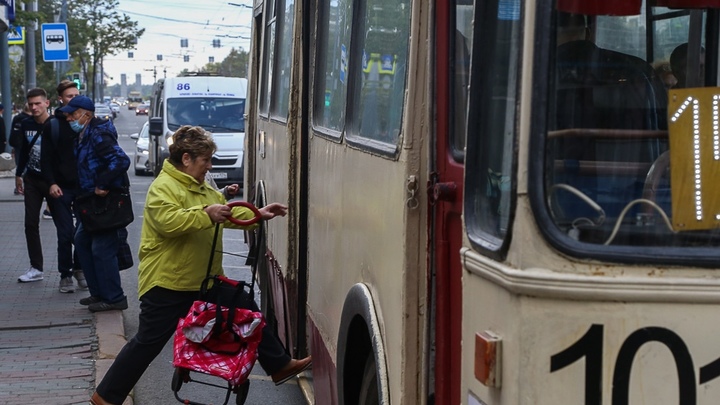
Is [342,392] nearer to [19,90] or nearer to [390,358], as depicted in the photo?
[390,358]

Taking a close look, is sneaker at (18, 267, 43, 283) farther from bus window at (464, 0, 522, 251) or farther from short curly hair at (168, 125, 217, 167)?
bus window at (464, 0, 522, 251)

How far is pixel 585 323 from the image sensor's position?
230cm

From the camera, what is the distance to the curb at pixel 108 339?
7.29m

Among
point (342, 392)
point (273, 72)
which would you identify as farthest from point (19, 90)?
point (342, 392)

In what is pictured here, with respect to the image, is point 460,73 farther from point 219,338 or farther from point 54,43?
point 54,43

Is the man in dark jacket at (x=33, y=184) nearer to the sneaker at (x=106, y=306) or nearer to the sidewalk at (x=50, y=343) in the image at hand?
the sidewalk at (x=50, y=343)

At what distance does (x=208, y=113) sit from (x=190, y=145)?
53.6ft

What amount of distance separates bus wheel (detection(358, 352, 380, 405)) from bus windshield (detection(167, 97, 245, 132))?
57.9 ft

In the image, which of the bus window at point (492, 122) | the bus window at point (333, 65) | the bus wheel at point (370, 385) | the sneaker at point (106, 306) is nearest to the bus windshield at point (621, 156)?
the bus window at point (492, 122)

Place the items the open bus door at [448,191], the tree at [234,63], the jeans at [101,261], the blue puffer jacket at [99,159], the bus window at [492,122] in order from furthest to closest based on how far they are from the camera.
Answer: the tree at [234,63]
the jeans at [101,261]
the blue puffer jacket at [99,159]
the open bus door at [448,191]
the bus window at [492,122]

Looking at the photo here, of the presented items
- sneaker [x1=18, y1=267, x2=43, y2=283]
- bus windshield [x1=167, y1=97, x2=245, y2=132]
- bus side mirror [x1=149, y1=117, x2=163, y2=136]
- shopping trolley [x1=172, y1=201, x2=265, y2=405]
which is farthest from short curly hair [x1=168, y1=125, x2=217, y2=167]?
bus windshield [x1=167, y1=97, x2=245, y2=132]

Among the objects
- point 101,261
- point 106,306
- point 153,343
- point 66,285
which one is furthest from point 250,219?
point 66,285

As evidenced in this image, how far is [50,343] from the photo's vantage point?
26.7 ft

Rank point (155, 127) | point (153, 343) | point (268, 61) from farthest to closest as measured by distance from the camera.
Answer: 1. point (155, 127)
2. point (268, 61)
3. point (153, 343)
